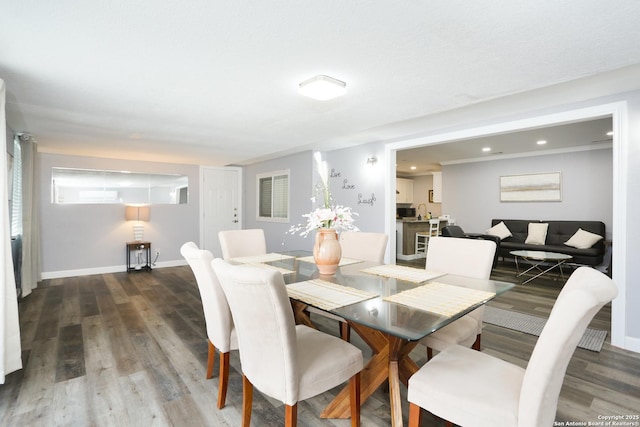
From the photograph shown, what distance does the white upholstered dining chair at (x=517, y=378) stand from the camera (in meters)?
1.01

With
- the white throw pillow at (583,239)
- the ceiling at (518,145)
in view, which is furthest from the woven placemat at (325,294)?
the white throw pillow at (583,239)

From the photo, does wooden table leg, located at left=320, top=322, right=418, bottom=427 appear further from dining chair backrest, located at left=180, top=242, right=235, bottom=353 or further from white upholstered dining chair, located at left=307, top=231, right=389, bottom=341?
white upholstered dining chair, located at left=307, top=231, right=389, bottom=341

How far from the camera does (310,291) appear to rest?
1.79 meters

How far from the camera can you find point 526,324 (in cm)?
323

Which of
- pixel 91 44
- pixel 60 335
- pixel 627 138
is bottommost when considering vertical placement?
pixel 60 335

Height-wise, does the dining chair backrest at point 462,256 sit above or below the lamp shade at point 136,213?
below

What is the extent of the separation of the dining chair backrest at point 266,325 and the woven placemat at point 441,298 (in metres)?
0.60

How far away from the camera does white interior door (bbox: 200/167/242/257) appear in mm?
6938

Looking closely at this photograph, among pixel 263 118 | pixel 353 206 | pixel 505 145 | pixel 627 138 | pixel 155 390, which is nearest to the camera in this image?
pixel 155 390

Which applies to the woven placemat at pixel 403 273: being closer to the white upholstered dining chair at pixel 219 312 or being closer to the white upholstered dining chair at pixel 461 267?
the white upholstered dining chair at pixel 461 267

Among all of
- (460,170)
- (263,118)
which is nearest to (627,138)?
(263,118)

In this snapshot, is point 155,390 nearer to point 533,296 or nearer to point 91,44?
point 91,44

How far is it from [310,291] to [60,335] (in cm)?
273

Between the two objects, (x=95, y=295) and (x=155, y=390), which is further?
(x=95, y=295)
